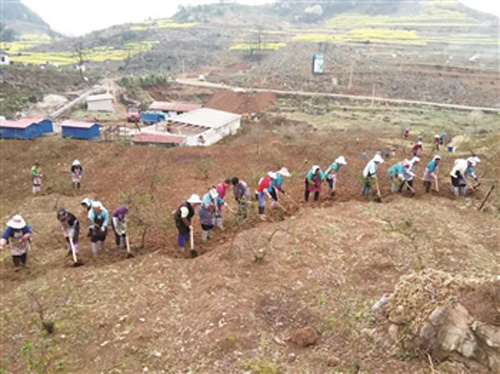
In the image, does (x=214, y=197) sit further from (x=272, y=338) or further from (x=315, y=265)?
(x=272, y=338)

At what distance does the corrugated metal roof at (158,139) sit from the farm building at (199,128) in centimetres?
76

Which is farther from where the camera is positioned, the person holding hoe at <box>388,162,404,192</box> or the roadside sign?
the roadside sign

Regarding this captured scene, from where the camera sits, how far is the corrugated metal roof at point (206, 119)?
29.1 meters

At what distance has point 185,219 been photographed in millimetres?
8859

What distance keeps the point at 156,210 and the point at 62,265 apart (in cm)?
312

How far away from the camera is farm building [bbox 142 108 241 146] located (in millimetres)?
26859

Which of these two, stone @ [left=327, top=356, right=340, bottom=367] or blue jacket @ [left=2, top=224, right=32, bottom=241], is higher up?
blue jacket @ [left=2, top=224, right=32, bottom=241]

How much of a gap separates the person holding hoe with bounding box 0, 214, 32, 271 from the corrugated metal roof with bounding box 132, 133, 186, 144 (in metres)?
15.9

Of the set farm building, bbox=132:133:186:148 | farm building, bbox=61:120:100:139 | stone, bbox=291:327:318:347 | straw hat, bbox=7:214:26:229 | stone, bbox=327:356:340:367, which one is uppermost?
straw hat, bbox=7:214:26:229

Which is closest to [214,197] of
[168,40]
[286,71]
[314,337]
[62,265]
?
[62,265]

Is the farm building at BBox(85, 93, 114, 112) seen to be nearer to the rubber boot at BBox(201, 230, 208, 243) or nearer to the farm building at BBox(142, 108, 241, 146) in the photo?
the farm building at BBox(142, 108, 241, 146)

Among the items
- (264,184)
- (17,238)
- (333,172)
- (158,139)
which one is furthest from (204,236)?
(158,139)

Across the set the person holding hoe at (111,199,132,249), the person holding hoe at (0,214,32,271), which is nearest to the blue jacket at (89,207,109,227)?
the person holding hoe at (111,199,132,249)

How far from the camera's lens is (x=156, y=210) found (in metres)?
11.5
